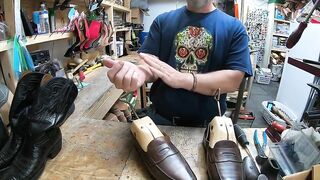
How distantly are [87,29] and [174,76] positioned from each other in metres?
1.04

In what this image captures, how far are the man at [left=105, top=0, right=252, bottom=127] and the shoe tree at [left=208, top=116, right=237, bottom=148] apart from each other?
0.20 meters

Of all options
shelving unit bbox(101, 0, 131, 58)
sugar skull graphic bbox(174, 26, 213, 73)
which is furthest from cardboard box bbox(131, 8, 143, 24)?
sugar skull graphic bbox(174, 26, 213, 73)

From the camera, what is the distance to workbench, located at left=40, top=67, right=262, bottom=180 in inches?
24.8

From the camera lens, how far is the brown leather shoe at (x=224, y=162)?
553 millimetres

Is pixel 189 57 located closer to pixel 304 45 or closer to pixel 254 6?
pixel 304 45

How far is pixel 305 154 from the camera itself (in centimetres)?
57

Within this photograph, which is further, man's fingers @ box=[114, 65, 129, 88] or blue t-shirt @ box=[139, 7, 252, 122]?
blue t-shirt @ box=[139, 7, 252, 122]

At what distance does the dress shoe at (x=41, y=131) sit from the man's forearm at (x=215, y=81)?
1.36ft

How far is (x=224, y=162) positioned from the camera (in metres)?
0.58

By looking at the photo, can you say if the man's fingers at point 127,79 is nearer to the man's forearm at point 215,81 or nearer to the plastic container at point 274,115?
the man's forearm at point 215,81

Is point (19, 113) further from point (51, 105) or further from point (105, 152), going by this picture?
point (105, 152)

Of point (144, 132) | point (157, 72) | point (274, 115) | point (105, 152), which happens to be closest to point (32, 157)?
point (105, 152)

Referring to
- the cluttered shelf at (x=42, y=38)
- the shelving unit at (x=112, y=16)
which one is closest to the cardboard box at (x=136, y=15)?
the shelving unit at (x=112, y=16)

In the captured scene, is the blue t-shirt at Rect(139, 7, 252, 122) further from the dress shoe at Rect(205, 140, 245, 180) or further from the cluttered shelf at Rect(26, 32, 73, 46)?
the cluttered shelf at Rect(26, 32, 73, 46)
